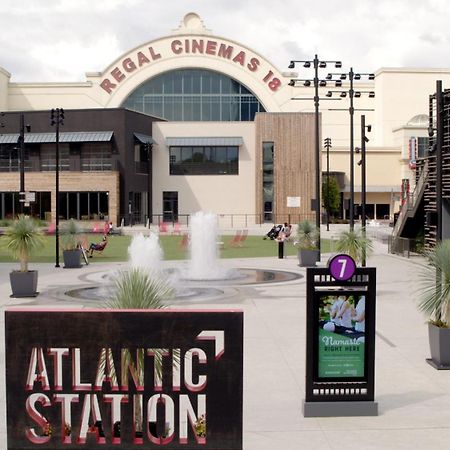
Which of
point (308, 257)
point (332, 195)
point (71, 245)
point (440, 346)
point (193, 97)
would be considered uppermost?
point (193, 97)

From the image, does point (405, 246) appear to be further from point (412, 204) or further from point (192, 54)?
point (192, 54)

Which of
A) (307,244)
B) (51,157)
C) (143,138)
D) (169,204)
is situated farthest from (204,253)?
(169,204)

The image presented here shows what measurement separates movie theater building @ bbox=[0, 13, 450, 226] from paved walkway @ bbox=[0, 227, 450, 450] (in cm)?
3638

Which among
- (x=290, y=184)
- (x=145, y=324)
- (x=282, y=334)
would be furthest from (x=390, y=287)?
(x=290, y=184)

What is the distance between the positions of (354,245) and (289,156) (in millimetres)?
44946

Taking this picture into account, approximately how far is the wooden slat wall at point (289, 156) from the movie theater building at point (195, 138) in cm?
9

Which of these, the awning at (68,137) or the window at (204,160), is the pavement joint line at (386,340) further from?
the window at (204,160)

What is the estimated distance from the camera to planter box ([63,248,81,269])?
28.9 meters

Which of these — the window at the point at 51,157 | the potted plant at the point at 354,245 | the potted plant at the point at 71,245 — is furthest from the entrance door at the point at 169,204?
the potted plant at the point at 354,245

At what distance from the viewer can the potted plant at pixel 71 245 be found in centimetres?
2894

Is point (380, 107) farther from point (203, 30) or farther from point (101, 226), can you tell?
point (101, 226)

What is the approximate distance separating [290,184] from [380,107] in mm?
19692

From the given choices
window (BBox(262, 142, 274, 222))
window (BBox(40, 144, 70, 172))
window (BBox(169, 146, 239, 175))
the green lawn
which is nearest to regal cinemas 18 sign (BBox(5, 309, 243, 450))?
the green lawn

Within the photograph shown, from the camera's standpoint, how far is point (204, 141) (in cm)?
6906
